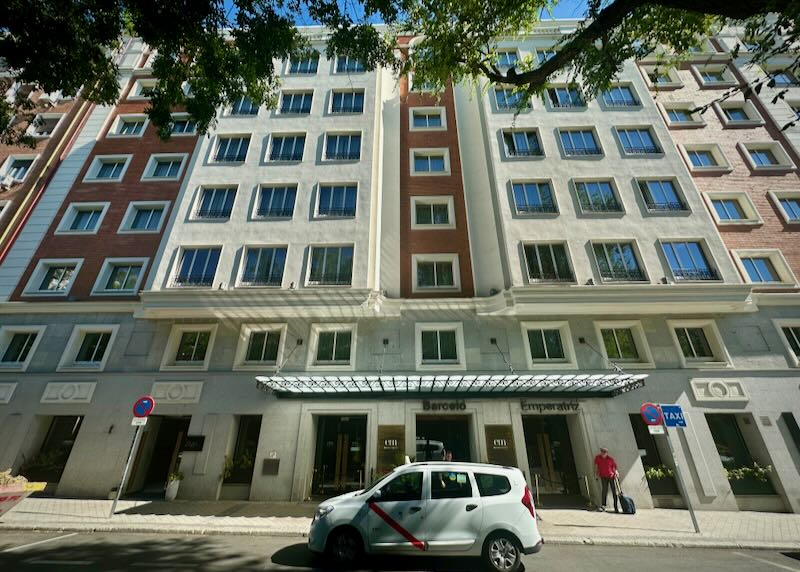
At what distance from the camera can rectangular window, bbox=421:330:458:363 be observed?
48.5 feet

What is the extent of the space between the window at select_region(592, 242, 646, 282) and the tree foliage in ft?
22.9

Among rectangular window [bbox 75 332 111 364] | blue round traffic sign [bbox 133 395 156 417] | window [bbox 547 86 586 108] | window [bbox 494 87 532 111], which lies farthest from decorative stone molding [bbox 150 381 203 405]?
window [bbox 547 86 586 108]

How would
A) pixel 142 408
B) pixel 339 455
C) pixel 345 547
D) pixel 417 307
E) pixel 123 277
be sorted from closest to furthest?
pixel 345 547
pixel 142 408
pixel 339 455
pixel 417 307
pixel 123 277

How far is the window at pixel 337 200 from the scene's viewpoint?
1673 centimetres

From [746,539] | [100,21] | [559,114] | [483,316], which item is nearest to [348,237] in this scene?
[483,316]

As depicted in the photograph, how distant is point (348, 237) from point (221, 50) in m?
8.01

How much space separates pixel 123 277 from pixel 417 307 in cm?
1478

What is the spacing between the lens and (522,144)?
717 inches

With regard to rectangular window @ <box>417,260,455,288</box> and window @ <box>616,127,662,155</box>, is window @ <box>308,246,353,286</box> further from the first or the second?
window @ <box>616,127,662,155</box>

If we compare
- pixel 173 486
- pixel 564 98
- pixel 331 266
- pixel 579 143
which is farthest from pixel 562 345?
pixel 173 486

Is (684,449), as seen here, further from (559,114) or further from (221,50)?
(221,50)

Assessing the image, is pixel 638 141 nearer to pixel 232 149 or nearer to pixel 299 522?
pixel 232 149

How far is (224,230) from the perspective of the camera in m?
16.2

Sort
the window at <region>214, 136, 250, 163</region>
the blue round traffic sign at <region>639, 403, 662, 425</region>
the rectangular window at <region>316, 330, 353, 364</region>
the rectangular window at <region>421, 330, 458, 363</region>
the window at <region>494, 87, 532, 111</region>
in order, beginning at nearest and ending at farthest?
the blue round traffic sign at <region>639, 403, 662, 425</region> < the rectangular window at <region>421, 330, 458, 363</region> < the rectangular window at <region>316, 330, 353, 364</region> < the window at <region>214, 136, 250, 163</region> < the window at <region>494, 87, 532, 111</region>
